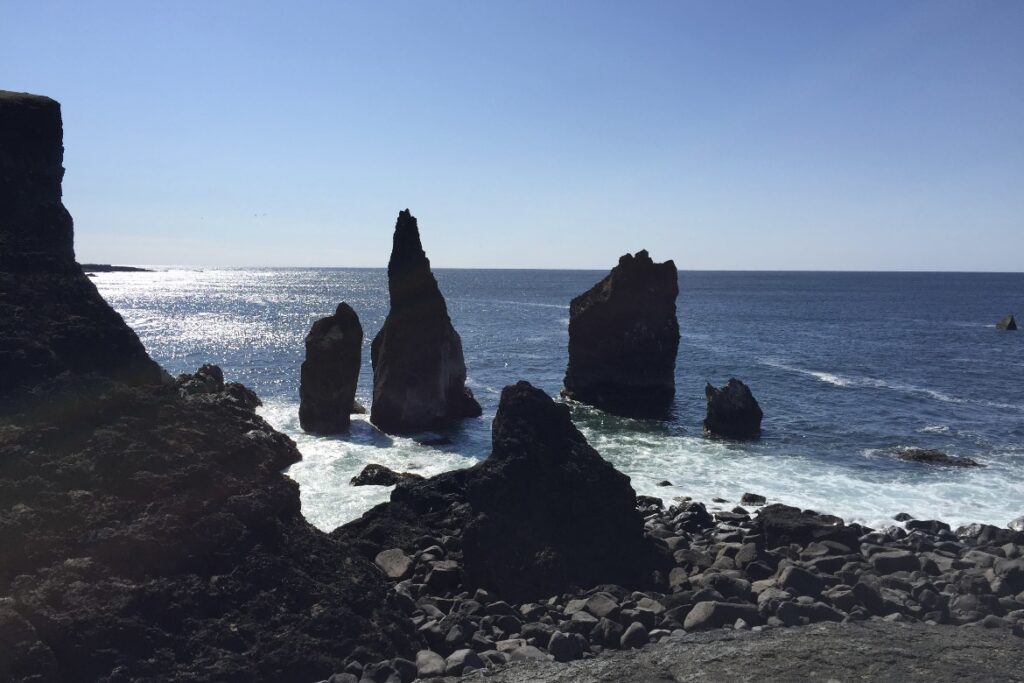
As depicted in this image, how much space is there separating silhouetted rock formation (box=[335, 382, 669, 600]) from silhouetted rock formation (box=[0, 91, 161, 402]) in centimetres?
856

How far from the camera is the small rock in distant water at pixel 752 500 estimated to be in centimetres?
2877

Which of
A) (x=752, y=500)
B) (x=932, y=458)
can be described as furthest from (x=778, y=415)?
(x=752, y=500)

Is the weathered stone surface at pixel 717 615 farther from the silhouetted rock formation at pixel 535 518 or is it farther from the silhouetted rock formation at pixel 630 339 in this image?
the silhouetted rock formation at pixel 630 339

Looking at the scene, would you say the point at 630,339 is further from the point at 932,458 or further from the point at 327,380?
the point at 327,380

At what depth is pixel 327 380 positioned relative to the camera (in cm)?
4112

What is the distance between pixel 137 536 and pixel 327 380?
26858 mm

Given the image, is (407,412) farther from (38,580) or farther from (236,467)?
(38,580)

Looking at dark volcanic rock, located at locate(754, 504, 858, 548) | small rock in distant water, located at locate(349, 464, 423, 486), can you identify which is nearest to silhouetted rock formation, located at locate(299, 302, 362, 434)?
small rock in distant water, located at locate(349, 464, 423, 486)

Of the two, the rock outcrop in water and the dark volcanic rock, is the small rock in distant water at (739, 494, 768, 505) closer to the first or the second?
the dark volcanic rock

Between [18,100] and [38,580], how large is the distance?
14.9 metres

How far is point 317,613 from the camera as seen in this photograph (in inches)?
596

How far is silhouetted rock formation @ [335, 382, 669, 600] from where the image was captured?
19250 mm

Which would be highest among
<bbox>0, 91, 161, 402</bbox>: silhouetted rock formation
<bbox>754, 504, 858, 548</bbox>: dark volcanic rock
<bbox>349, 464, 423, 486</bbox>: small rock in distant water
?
<bbox>0, 91, 161, 402</bbox>: silhouetted rock formation

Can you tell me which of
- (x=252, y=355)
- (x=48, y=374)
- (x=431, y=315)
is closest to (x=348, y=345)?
(x=431, y=315)
